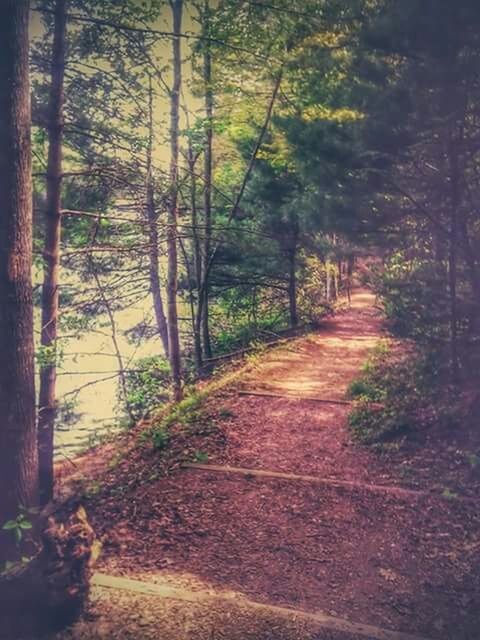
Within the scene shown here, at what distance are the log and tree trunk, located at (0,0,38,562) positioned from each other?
755mm

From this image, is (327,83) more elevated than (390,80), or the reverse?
(327,83)

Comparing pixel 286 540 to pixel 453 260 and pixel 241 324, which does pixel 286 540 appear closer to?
→ pixel 453 260

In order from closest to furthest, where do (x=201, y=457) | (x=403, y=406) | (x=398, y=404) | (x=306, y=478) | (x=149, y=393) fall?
(x=306, y=478)
(x=201, y=457)
(x=403, y=406)
(x=398, y=404)
(x=149, y=393)

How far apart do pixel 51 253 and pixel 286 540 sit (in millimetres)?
5024

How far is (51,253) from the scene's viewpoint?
21.3ft

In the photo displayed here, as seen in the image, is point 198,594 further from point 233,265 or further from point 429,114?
point 233,265

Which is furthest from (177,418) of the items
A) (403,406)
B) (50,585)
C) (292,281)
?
(292,281)

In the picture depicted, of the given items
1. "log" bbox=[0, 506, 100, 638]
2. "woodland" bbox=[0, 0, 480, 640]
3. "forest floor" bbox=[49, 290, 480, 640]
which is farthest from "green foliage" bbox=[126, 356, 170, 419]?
"log" bbox=[0, 506, 100, 638]

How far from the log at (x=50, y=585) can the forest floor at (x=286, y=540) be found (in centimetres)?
21

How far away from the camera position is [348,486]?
20.3ft

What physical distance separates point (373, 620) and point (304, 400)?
17.5 feet

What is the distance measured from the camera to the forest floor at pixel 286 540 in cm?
428

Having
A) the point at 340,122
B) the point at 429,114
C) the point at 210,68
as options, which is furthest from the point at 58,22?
the point at 210,68

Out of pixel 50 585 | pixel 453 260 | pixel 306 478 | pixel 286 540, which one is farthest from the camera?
pixel 453 260
